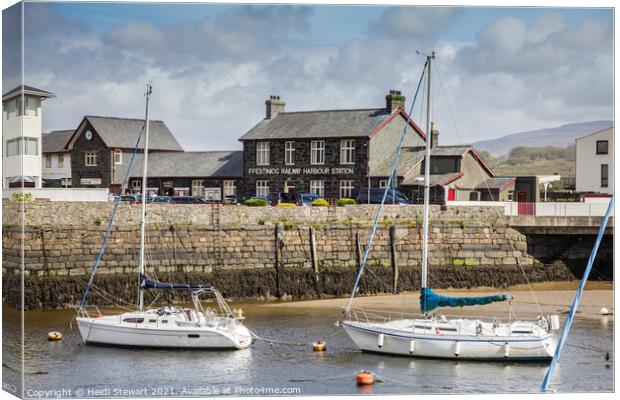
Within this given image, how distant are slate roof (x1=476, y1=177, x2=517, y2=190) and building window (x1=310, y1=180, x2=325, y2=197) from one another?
6.25 meters

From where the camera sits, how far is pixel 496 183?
4147 centimetres

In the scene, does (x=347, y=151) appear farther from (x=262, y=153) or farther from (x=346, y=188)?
(x=262, y=153)

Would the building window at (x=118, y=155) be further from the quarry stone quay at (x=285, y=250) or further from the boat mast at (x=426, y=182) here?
the boat mast at (x=426, y=182)

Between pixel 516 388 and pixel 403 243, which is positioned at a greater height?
pixel 403 243

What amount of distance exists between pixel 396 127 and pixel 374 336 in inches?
732

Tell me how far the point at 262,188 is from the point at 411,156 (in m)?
6.12

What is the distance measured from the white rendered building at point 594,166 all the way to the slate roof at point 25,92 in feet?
66.5

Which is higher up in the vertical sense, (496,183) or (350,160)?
(350,160)

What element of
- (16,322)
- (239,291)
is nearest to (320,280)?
(239,291)

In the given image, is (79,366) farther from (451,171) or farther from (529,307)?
(451,171)

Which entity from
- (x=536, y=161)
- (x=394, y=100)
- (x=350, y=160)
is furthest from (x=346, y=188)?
(x=536, y=161)

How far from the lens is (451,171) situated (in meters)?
41.2

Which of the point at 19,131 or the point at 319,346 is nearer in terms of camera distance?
the point at 19,131

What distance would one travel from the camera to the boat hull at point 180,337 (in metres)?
24.9
